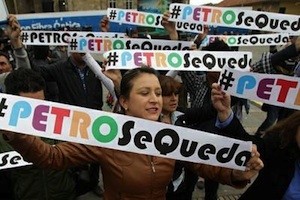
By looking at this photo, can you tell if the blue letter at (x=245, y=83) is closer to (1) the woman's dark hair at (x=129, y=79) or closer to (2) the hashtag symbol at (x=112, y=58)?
(1) the woman's dark hair at (x=129, y=79)

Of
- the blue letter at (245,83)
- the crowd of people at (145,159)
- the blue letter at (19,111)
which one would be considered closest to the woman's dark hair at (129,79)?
the crowd of people at (145,159)

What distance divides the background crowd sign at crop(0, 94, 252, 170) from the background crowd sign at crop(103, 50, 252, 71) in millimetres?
1316

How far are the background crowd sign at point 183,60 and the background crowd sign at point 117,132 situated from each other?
1.32 m

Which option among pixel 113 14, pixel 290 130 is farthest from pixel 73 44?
pixel 290 130

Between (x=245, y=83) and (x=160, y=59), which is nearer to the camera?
(x=245, y=83)

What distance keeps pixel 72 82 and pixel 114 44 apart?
0.62 metres

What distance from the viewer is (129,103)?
179 cm

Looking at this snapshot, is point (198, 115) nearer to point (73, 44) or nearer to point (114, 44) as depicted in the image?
point (114, 44)

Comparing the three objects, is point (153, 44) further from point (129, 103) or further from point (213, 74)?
point (129, 103)

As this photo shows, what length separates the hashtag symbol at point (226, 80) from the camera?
7.57ft

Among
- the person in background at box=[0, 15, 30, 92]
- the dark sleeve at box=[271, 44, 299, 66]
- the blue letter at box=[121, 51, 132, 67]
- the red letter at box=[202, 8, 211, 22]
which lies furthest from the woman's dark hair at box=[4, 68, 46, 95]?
the red letter at box=[202, 8, 211, 22]

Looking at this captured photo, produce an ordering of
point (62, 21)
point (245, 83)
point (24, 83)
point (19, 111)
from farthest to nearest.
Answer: point (62, 21)
point (245, 83)
point (24, 83)
point (19, 111)

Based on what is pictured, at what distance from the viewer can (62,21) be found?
242 inches

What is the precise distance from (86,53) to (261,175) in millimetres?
2252
